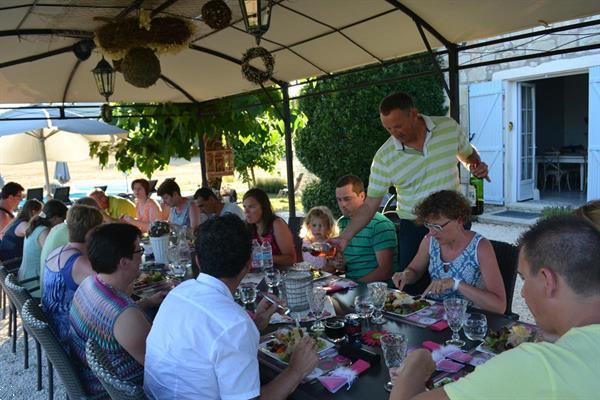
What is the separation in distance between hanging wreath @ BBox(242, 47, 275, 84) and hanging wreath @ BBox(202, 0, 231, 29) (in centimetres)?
57

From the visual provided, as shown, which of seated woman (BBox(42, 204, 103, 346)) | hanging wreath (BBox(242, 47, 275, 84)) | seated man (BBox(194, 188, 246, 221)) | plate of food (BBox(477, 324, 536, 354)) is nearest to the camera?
plate of food (BBox(477, 324, 536, 354))

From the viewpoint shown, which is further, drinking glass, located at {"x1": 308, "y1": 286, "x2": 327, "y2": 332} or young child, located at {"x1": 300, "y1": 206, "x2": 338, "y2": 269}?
young child, located at {"x1": 300, "y1": 206, "x2": 338, "y2": 269}

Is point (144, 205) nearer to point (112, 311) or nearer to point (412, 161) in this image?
point (412, 161)

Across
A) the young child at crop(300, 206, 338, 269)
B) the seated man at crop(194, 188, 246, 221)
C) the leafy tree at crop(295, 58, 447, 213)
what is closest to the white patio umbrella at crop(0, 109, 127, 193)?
the seated man at crop(194, 188, 246, 221)

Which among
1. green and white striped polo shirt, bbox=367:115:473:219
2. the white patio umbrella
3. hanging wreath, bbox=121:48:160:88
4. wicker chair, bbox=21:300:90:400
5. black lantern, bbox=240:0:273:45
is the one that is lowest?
wicker chair, bbox=21:300:90:400

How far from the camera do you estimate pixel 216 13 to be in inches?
129

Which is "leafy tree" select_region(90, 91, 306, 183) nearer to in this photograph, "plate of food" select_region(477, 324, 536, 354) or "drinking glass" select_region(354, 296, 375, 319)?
"drinking glass" select_region(354, 296, 375, 319)

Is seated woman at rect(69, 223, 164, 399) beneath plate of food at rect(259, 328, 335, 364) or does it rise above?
above

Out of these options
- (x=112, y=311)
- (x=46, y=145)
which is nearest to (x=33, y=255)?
(x=112, y=311)

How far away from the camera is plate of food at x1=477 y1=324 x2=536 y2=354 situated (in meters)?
1.95

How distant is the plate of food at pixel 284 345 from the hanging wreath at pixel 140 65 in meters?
2.34

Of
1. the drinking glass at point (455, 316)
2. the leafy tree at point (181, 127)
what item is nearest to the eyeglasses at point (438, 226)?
the drinking glass at point (455, 316)

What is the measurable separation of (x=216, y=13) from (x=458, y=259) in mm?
2184

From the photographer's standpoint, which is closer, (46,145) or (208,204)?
(208,204)
